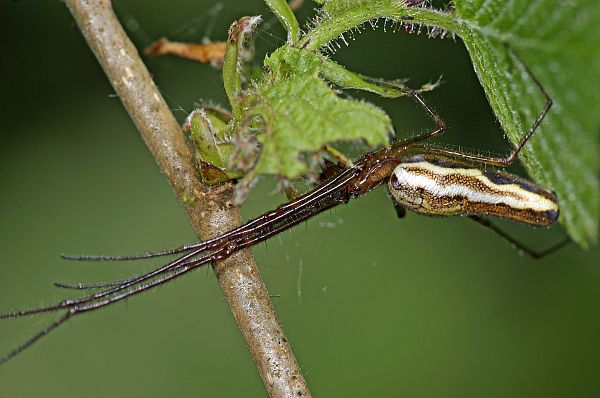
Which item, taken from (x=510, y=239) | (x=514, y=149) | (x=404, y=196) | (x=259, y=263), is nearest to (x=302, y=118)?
(x=404, y=196)

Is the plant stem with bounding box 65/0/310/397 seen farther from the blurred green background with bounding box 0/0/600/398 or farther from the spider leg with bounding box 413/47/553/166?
the blurred green background with bounding box 0/0/600/398

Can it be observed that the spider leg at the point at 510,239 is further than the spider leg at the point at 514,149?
Yes

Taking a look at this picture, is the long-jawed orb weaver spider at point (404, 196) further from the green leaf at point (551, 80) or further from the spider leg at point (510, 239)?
the spider leg at point (510, 239)

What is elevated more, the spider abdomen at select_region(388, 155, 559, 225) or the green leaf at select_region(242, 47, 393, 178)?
the green leaf at select_region(242, 47, 393, 178)

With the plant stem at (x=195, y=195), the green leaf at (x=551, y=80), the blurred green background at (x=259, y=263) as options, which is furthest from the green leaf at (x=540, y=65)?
the blurred green background at (x=259, y=263)

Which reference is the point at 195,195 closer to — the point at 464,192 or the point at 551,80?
the point at 464,192

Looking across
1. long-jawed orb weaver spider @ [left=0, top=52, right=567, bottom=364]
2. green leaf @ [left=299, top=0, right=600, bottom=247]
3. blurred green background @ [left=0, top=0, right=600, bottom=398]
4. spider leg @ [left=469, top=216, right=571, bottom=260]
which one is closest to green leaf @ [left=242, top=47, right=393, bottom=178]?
green leaf @ [left=299, top=0, right=600, bottom=247]

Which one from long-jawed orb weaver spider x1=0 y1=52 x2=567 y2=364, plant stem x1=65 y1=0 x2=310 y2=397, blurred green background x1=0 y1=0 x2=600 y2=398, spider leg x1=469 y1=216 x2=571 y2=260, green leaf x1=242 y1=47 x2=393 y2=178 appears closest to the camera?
green leaf x1=242 y1=47 x2=393 y2=178
